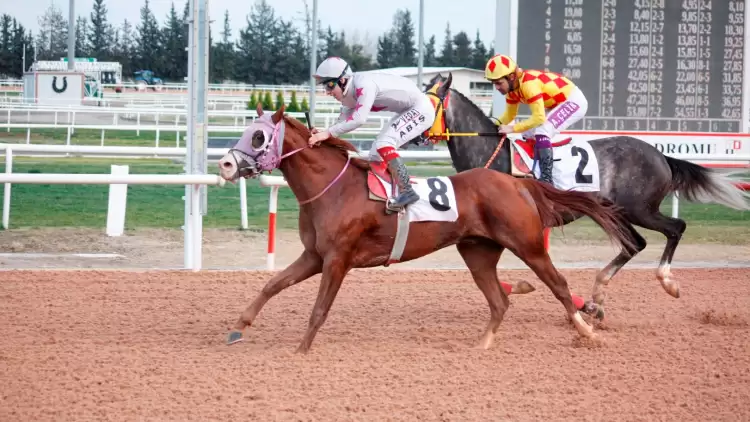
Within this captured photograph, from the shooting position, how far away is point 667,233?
7188mm

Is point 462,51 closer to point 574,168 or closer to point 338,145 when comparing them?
point 574,168

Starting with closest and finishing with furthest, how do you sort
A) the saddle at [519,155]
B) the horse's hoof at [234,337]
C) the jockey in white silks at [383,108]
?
1. the jockey in white silks at [383,108]
2. the horse's hoof at [234,337]
3. the saddle at [519,155]

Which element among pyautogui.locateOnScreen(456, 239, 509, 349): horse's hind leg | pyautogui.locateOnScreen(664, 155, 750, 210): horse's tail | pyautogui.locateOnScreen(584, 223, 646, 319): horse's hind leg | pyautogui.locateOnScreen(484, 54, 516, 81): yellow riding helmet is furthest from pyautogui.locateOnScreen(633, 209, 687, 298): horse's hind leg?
→ pyautogui.locateOnScreen(456, 239, 509, 349): horse's hind leg

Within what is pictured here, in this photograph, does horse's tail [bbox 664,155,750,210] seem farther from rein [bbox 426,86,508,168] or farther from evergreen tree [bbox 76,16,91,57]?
evergreen tree [bbox 76,16,91,57]

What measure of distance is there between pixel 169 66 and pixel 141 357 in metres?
48.2

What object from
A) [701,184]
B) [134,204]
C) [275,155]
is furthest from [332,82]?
[134,204]

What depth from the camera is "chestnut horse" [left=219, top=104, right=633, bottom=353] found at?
5.48 meters

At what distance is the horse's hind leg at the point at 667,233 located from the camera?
23.1ft

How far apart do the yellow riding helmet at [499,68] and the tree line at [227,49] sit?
124ft

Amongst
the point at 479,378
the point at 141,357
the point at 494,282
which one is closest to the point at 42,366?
the point at 141,357

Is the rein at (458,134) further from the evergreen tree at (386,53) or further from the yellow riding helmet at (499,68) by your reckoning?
the evergreen tree at (386,53)

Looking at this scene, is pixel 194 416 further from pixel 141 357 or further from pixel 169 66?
pixel 169 66

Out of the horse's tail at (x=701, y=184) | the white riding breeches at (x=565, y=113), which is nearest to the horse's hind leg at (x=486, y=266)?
the white riding breeches at (x=565, y=113)

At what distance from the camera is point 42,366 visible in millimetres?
5047
